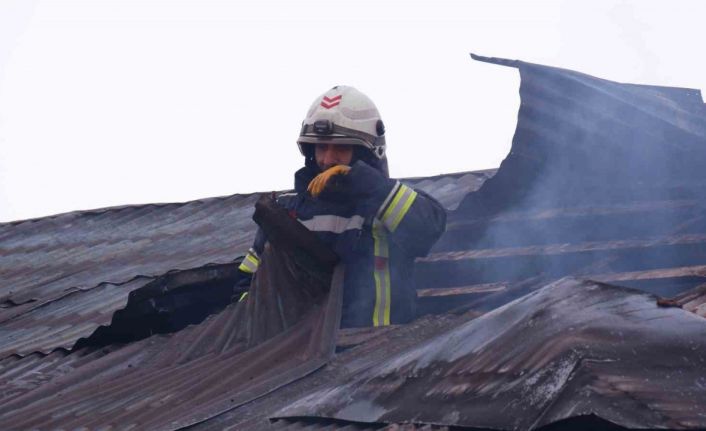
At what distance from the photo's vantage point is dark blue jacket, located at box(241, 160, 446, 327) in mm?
6453

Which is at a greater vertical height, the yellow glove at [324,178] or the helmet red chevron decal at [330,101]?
the helmet red chevron decal at [330,101]

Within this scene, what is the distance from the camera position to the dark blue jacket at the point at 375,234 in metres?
6.45

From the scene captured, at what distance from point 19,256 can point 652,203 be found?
6.87 metres

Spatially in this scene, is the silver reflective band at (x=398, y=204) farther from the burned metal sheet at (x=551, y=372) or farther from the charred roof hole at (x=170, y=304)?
the burned metal sheet at (x=551, y=372)

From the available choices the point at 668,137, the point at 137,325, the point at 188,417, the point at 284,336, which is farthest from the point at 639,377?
the point at 137,325

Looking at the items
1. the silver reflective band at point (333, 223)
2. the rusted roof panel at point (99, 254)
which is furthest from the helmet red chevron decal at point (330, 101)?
the rusted roof panel at point (99, 254)

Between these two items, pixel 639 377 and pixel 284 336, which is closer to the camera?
pixel 639 377

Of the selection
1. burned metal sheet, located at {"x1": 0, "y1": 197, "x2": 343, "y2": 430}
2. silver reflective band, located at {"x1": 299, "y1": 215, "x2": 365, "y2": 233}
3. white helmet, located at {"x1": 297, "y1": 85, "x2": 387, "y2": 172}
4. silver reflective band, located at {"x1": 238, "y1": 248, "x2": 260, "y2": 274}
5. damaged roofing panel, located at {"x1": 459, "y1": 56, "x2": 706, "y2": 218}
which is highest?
white helmet, located at {"x1": 297, "y1": 85, "x2": 387, "y2": 172}

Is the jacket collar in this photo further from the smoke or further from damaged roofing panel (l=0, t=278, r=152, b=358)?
damaged roofing panel (l=0, t=278, r=152, b=358)

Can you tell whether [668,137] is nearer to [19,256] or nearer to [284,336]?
[284,336]

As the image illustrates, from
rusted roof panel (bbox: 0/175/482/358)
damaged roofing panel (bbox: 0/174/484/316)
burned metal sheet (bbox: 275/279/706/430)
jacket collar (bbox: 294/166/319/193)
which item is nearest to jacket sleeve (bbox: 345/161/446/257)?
Result: jacket collar (bbox: 294/166/319/193)

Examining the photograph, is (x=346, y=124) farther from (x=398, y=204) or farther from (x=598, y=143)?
(x=598, y=143)

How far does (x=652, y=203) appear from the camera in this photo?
6.93m

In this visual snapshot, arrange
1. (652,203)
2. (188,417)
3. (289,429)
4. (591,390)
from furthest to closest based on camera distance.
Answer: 1. (652,203)
2. (188,417)
3. (289,429)
4. (591,390)
